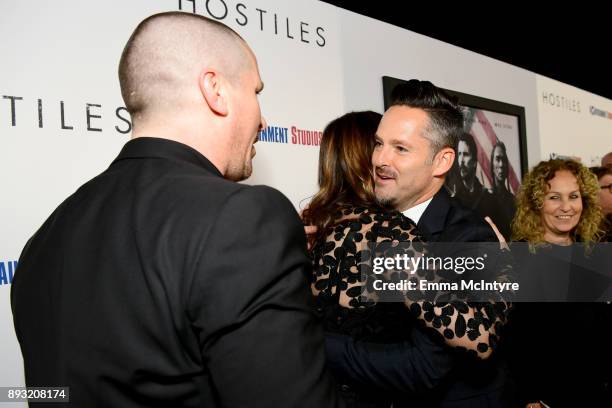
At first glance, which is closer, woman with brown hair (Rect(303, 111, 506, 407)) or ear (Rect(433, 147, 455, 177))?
woman with brown hair (Rect(303, 111, 506, 407))

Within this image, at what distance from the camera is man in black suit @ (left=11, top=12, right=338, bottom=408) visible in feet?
2.48

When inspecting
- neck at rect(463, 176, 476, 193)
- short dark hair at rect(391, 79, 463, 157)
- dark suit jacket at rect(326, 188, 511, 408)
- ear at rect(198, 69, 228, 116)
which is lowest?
dark suit jacket at rect(326, 188, 511, 408)

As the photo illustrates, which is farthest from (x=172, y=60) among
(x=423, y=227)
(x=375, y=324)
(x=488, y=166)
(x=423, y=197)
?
(x=488, y=166)

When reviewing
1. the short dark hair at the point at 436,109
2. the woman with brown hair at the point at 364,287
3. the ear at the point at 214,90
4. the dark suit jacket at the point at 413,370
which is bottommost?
the dark suit jacket at the point at 413,370

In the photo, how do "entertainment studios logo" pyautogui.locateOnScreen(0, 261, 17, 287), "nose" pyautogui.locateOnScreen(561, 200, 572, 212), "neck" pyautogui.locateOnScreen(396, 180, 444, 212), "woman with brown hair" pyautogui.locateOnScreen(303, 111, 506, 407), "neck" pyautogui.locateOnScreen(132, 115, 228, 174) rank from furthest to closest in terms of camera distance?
"nose" pyautogui.locateOnScreen(561, 200, 572, 212) → "neck" pyautogui.locateOnScreen(396, 180, 444, 212) → "entertainment studios logo" pyautogui.locateOnScreen(0, 261, 17, 287) → "woman with brown hair" pyautogui.locateOnScreen(303, 111, 506, 407) → "neck" pyautogui.locateOnScreen(132, 115, 228, 174)

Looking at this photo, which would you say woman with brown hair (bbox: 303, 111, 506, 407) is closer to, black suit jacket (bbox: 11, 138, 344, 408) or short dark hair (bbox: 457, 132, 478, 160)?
black suit jacket (bbox: 11, 138, 344, 408)

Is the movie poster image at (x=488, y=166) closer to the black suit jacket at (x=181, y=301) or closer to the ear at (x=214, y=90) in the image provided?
the ear at (x=214, y=90)

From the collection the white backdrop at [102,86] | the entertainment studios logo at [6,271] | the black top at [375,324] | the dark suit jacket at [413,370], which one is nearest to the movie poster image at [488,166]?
the white backdrop at [102,86]

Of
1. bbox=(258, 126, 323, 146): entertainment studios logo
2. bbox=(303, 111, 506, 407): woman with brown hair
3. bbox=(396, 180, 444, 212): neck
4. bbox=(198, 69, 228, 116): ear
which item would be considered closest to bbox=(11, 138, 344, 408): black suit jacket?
bbox=(198, 69, 228, 116): ear

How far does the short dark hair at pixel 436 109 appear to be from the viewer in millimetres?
1972

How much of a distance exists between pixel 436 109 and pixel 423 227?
1.73ft

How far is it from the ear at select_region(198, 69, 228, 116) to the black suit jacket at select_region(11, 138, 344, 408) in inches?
6.3

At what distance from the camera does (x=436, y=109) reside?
6.54 ft

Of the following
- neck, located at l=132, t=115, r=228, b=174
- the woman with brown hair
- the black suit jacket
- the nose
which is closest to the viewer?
the black suit jacket
